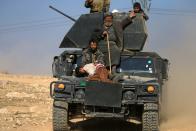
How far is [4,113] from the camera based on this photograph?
1516cm

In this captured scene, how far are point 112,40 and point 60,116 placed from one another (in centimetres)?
253

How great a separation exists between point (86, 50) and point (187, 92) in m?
6.13

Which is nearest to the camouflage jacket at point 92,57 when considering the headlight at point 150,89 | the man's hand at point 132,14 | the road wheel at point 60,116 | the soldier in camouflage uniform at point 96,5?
the road wheel at point 60,116

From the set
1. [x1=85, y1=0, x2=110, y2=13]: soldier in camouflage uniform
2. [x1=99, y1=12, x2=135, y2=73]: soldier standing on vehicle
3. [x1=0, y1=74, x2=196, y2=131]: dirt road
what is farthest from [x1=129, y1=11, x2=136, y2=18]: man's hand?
[x1=0, y1=74, x2=196, y2=131]: dirt road

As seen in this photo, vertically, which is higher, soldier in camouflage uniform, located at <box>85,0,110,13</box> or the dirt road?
soldier in camouflage uniform, located at <box>85,0,110,13</box>

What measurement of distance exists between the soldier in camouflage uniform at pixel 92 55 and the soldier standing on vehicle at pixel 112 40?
31 centimetres

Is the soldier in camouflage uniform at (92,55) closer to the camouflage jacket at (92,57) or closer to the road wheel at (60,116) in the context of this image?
the camouflage jacket at (92,57)

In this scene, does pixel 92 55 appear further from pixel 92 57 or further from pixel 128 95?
pixel 128 95

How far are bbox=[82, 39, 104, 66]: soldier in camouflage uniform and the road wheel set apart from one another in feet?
4.36

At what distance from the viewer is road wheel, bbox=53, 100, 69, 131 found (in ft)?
38.4

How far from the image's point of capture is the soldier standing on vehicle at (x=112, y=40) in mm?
13055

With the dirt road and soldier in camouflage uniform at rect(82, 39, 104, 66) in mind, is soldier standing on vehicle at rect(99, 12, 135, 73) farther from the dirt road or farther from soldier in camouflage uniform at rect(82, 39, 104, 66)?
the dirt road

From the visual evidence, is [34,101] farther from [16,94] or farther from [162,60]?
[162,60]

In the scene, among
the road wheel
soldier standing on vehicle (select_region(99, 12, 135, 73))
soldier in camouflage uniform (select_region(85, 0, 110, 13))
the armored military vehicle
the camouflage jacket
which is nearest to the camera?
the armored military vehicle
